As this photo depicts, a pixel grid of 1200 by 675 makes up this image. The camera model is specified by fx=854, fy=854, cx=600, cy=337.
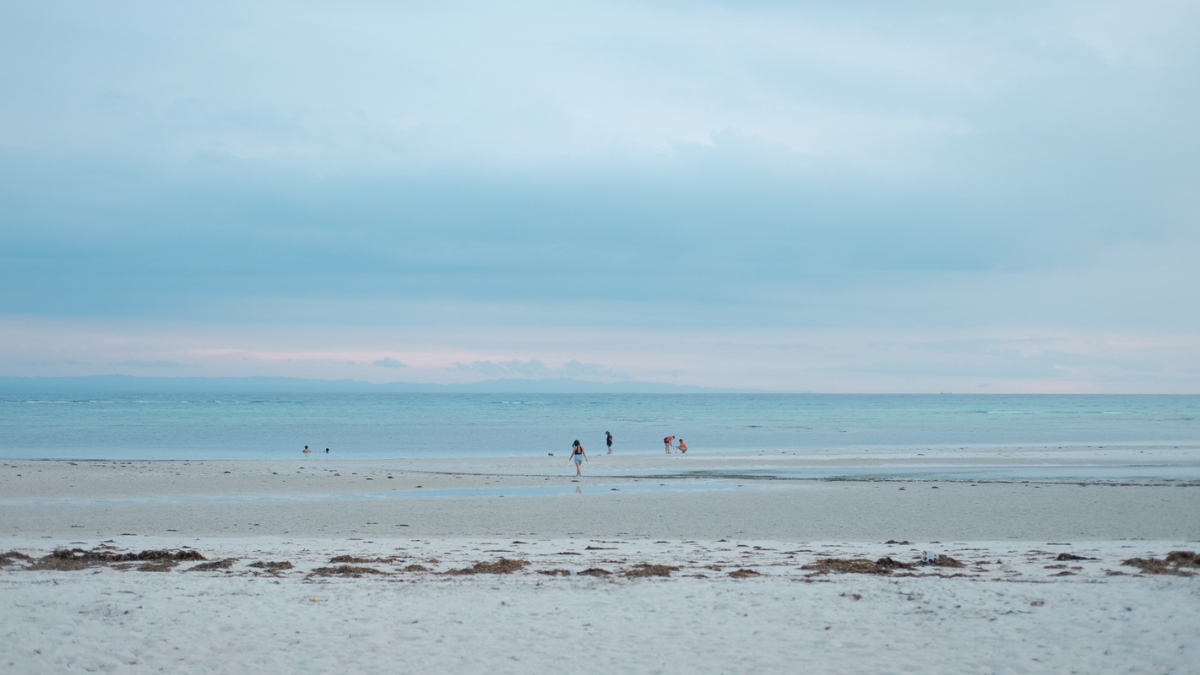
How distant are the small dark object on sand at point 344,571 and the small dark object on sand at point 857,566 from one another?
22.5 feet

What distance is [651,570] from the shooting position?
13117mm

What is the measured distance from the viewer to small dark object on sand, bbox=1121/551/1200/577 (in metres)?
12.2

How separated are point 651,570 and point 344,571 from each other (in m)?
4.71

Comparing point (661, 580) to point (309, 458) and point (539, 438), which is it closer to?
point (309, 458)

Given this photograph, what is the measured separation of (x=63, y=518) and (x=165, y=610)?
1242cm

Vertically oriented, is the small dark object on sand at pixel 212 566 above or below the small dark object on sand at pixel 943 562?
below

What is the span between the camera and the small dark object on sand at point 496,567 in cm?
1325

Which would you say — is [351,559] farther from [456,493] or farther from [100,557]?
[456,493]

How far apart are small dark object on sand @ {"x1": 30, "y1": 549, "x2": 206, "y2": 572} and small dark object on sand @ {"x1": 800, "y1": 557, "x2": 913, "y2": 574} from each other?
10.1m

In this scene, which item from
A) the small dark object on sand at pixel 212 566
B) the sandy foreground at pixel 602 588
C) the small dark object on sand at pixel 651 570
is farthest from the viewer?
the small dark object on sand at pixel 212 566

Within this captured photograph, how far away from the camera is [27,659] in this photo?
29.1ft

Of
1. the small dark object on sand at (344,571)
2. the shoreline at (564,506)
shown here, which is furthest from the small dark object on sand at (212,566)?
the shoreline at (564,506)

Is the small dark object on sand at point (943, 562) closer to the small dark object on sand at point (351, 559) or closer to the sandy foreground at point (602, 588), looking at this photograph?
the sandy foreground at point (602, 588)

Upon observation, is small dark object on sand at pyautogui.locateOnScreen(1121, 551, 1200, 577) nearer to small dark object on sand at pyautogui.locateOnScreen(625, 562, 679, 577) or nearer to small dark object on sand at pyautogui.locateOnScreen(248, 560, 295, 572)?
small dark object on sand at pyautogui.locateOnScreen(625, 562, 679, 577)
